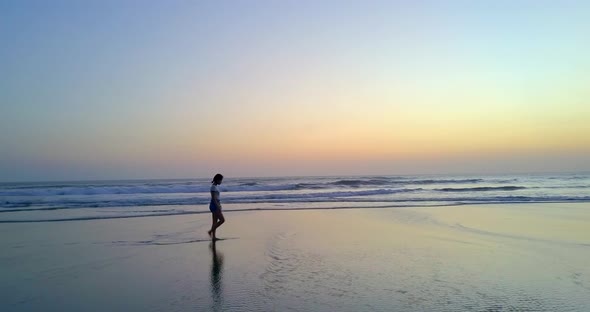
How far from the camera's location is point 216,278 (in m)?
6.86

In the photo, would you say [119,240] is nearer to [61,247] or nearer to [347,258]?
[61,247]

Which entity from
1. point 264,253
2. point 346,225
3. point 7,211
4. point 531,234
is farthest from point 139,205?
point 531,234

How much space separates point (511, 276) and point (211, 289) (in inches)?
195

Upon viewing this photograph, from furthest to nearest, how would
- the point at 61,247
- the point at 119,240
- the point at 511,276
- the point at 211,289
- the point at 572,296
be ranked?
the point at 119,240, the point at 61,247, the point at 511,276, the point at 211,289, the point at 572,296

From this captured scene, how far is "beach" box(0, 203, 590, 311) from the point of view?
5.57 m

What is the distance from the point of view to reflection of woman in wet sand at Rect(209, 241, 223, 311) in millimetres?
5591

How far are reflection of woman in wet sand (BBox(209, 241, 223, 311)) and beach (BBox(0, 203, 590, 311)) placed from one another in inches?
0.8

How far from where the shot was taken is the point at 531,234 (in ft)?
36.7

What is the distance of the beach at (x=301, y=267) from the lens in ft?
18.3

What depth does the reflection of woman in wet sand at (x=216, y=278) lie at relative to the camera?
5591mm

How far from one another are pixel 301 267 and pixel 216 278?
157 centimetres

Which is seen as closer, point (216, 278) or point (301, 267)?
point (216, 278)

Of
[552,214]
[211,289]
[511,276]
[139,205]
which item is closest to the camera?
[211,289]

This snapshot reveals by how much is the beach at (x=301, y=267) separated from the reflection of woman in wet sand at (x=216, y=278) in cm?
2
